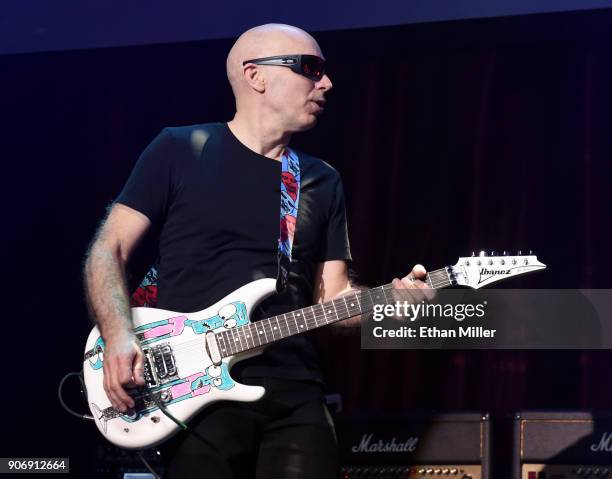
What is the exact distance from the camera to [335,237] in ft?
9.85

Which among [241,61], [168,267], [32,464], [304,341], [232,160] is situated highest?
[241,61]

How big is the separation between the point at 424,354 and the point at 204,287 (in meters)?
2.10

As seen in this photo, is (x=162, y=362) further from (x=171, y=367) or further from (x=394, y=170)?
(x=394, y=170)

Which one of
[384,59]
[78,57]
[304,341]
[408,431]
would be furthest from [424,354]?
[78,57]

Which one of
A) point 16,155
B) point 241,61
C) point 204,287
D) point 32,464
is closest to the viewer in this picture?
point 204,287

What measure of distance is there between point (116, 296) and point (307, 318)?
1.80ft

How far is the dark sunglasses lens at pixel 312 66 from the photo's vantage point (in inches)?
116

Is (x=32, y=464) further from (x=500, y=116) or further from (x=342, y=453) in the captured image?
(x=500, y=116)

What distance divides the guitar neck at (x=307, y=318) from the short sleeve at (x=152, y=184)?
1.39 ft

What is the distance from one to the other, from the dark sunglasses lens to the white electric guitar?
69 cm

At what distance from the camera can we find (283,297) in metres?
2.83

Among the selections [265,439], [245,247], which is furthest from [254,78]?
[265,439]

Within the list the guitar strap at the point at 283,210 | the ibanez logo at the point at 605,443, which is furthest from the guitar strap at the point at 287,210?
the ibanez logo at the point at 605,443

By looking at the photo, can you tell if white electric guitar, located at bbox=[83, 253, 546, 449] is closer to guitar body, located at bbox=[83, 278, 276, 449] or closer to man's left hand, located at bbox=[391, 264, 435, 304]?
guitar body, located at bbox=[83, 278, 276, 449]
